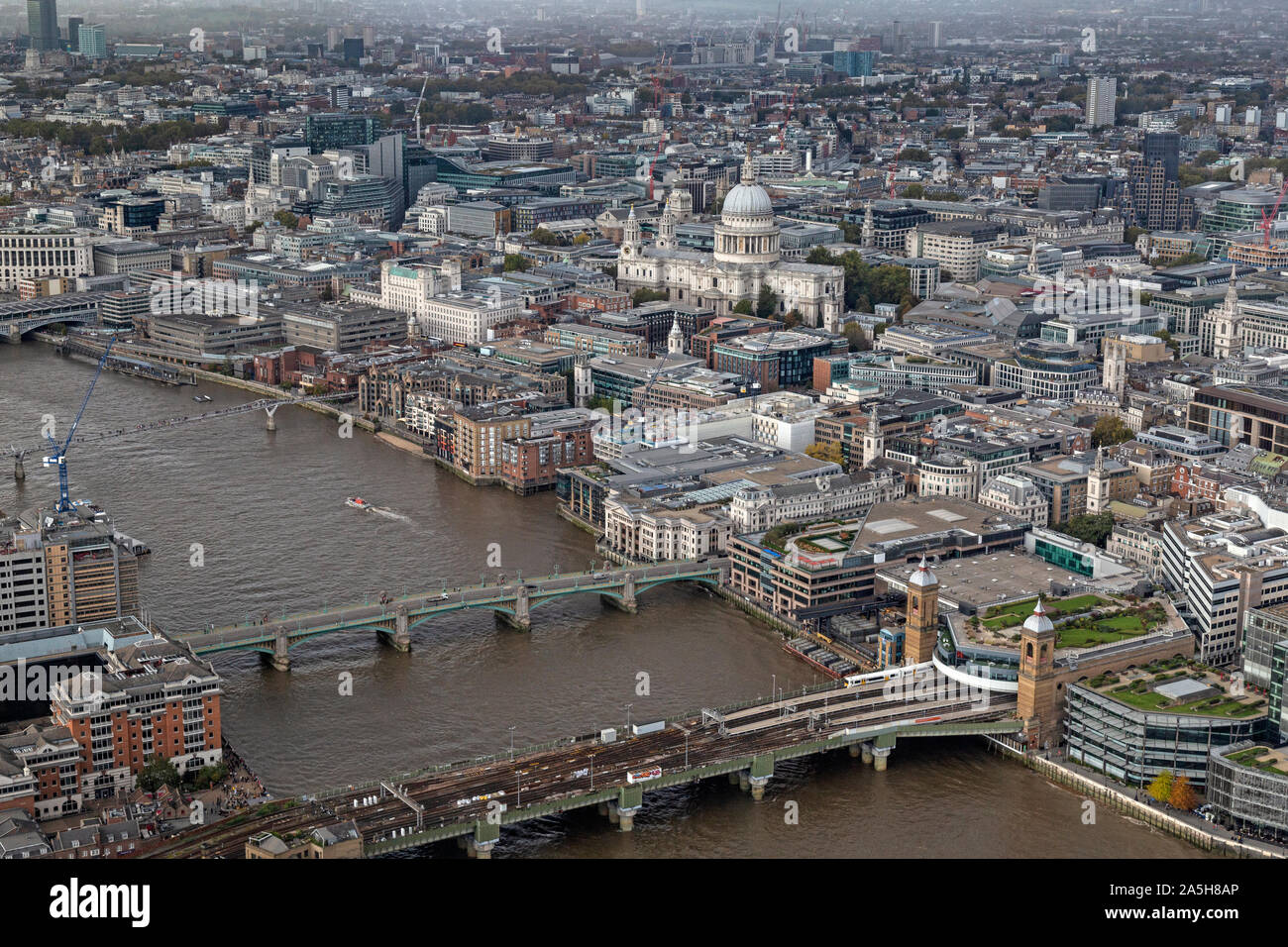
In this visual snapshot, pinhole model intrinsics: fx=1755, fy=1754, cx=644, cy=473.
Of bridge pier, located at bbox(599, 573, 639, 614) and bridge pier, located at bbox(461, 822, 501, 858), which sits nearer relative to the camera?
bridge pier, located at bbox(461, 822, 501, 858)

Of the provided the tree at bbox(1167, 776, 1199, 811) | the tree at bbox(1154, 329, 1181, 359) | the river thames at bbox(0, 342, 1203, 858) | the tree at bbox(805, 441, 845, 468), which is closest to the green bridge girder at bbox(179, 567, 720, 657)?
the river thames at bbox(0, 342, 1203, 858)

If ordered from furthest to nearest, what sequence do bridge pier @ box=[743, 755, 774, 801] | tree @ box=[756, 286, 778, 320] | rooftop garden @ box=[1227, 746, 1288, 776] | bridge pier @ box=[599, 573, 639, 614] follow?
tree @ box=[756, 286, 778, 320] < bridge pier @ box=[599, 573, 639, 614] < bridge pier @ box=[743, 755, 774, 801] < rooftop garden @ box=[1227, 746, 1288, 776]

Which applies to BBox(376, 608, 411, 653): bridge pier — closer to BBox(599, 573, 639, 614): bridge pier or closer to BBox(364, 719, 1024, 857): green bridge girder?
Result: BBox(599, 573, 639, 614): bridge pier

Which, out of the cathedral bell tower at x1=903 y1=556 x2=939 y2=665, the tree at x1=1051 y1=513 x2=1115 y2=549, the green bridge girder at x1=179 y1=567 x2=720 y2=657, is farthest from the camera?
the tree at x1=1051 y1=513 x2=1115 y2=549

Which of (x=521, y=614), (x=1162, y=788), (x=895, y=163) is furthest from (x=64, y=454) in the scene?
(x=895, y=163)

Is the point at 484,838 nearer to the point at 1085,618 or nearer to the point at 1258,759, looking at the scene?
the point at 1258,759
